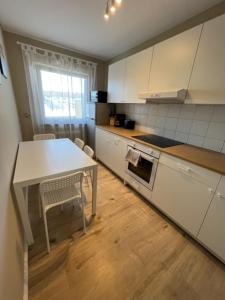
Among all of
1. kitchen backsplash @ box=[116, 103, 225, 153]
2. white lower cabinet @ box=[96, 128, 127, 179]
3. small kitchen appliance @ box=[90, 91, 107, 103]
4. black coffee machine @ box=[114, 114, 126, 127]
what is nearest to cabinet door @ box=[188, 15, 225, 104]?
kitchen backsplash @ box=[116, 103, 225, 153]

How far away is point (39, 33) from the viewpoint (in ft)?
7.18

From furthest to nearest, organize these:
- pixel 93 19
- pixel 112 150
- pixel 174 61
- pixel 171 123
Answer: pixel 112 150 < pixel 171 123 < pixel 93 19 < pixel 174 61

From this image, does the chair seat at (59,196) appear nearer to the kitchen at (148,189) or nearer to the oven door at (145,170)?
the kitchen at (148,189)

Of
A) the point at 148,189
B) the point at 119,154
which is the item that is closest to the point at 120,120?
the point at 119,154

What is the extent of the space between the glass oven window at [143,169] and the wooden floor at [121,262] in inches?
20.3

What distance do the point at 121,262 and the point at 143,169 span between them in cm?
109

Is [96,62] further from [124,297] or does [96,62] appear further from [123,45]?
[124,297]

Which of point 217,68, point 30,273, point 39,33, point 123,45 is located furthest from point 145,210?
point 39,33

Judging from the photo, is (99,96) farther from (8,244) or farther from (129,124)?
(8,244)

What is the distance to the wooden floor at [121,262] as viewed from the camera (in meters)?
1.03

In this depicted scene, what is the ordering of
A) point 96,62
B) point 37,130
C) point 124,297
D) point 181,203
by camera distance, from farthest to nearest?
point 96,62 < point 37,130 < point 181,203 < point 124,297

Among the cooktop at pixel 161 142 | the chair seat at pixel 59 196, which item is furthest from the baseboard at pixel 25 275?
the cooktop at pixel 161 142

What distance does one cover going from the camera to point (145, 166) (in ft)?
6.17

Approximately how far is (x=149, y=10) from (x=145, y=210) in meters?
2.45
